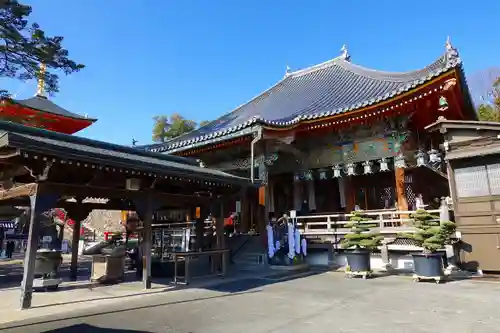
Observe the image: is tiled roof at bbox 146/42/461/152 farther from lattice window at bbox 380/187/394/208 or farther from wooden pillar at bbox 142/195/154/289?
wooden pillar at bbox 142/195/154/289

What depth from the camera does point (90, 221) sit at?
123ft

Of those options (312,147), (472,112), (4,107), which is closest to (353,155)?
(312,147)

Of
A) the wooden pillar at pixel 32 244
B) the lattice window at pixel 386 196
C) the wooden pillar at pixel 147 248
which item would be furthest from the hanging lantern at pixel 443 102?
the wooden pillar at pixel 32 244

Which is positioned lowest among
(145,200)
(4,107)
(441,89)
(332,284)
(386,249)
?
(332,284)

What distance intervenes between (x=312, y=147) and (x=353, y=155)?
2.02 meters

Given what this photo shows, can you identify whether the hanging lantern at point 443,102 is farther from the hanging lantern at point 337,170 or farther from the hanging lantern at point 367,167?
the hanging lantern at point 337,170

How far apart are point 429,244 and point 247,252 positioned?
7.18m

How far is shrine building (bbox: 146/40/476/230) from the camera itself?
12.4 meters

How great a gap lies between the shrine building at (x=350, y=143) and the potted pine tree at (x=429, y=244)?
356 cm

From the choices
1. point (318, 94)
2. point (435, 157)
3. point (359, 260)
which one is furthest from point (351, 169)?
point (318, 94)

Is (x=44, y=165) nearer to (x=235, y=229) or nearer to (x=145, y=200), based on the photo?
(x=145, y=200)

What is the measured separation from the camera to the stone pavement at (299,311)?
5.17 metres

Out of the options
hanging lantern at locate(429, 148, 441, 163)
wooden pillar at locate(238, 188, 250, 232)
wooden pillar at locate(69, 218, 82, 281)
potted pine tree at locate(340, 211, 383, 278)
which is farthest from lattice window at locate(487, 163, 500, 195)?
wooden pillar at locate(69, 218, 82, 281)

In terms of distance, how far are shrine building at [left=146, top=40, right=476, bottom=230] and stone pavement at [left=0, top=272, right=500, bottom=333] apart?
17.0ft
